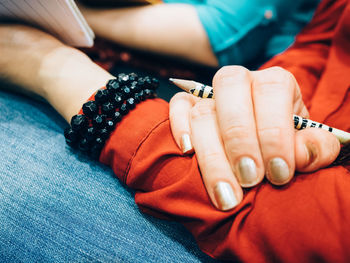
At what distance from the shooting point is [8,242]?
1.18 feet

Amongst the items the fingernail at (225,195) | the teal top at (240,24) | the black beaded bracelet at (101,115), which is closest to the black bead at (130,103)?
the black beaded bracelet at (101,115)

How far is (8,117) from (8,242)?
10.4 inches

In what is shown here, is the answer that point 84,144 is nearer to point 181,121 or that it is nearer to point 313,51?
point 181,121

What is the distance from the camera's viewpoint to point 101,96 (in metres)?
0.40

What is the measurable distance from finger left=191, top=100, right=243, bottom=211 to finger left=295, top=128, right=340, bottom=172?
3.8 inches

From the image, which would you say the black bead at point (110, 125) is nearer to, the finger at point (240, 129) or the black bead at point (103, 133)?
the black bead at point (103, 133)

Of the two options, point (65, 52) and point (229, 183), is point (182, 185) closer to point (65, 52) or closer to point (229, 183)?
point (229, 183)

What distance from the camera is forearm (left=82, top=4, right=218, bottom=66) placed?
63cm

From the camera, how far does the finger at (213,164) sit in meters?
0.31

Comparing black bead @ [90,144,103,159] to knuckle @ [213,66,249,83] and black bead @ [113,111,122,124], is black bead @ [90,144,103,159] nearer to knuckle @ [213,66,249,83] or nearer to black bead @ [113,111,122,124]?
black bead @ [113,111,122,124]

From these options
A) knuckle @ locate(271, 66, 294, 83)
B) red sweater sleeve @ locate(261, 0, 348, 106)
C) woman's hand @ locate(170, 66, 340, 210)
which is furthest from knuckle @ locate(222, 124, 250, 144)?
red sweater sleeve @ locate(261, 0, 348, 106)

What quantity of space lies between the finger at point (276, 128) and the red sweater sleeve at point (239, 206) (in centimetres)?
4

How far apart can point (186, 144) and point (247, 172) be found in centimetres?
10

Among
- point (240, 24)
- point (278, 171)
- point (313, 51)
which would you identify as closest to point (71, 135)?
point (278, 171)
